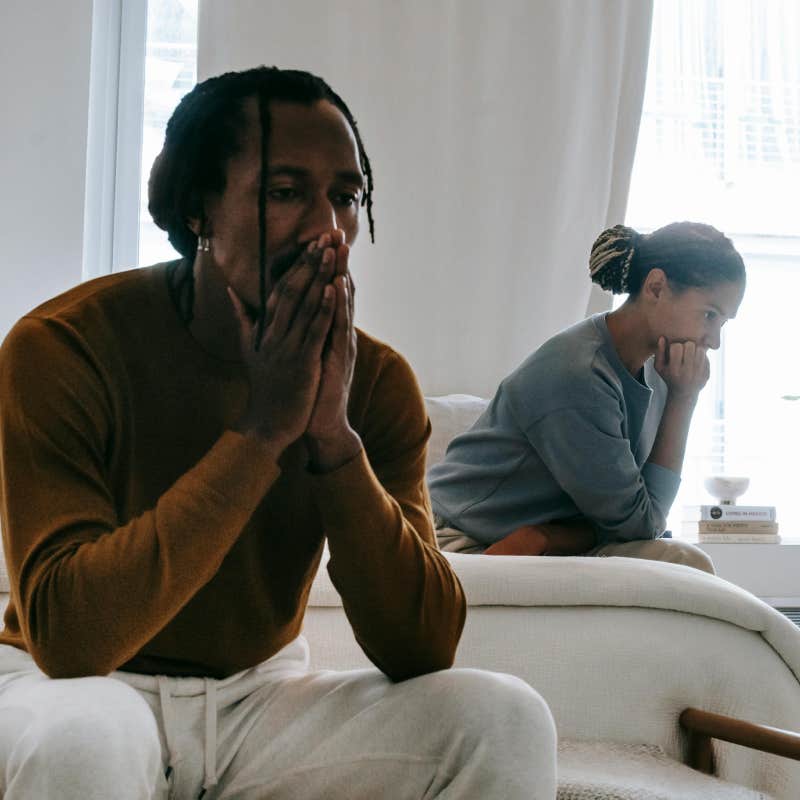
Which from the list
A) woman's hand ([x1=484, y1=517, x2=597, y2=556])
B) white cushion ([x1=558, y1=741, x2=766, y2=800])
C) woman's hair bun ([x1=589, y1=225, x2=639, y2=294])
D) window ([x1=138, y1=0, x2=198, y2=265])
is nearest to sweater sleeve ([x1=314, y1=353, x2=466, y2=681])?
white cushion ([x1=558, y1=741, x2=766, y2=800])

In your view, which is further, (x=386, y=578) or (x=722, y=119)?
(x=722, y=119)

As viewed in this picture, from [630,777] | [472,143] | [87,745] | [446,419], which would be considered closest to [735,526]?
[446,419]

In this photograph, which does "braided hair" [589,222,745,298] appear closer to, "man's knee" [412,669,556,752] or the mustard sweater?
the mustard sweater

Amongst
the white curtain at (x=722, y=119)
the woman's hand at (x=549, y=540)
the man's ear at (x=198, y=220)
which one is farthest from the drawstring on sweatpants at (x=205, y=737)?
the white curtain at (x=722, y=119)

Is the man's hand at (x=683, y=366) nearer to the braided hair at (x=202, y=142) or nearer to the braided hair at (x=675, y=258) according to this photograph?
the braided hair at (x=675, y=258)

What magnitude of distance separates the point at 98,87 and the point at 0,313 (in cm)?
77

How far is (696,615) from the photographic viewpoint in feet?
5.41

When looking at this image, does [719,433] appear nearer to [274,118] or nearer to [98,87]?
[98,87]

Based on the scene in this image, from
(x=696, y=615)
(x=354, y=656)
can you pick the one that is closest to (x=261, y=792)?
(x=354, y=656)

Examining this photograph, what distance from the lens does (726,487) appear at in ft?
11.6

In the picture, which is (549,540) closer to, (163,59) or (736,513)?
(736,513)

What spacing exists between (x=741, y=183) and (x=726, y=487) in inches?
43.0

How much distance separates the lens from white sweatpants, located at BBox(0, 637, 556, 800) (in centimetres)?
90

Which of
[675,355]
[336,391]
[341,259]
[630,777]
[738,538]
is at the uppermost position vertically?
[341,259]
